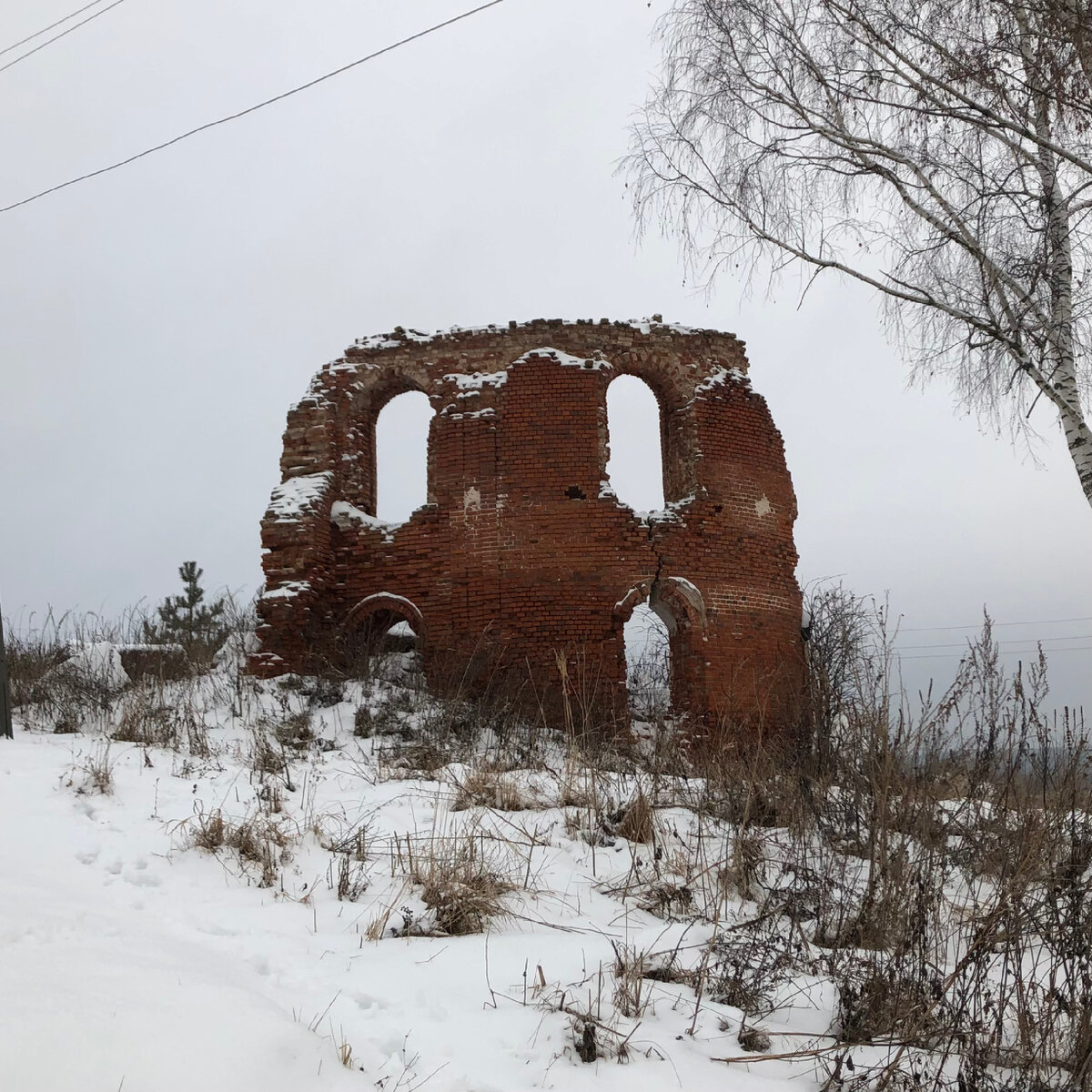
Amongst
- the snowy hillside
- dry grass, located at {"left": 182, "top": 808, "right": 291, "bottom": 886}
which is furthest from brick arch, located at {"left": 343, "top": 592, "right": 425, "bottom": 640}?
dry grass, located at {"left": 182, "top": 808, "right": 291, "bottom": 886}

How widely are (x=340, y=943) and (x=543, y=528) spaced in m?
8.02

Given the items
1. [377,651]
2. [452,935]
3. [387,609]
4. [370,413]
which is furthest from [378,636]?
[452,935]

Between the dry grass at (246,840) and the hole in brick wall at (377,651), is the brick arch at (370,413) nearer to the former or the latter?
the hole in brick wall at (377,651)

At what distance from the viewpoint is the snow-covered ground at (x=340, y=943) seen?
2.85m

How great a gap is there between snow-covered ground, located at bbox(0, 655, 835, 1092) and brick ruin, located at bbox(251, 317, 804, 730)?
5093 millimetres

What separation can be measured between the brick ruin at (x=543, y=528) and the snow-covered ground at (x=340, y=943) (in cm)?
509

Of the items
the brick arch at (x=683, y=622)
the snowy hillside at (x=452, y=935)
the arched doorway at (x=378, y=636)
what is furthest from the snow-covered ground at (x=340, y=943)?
the brick arch at (x=683, y=622)

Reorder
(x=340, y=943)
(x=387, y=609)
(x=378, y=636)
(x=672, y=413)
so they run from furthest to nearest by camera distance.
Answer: (x=672, y=413) < (x=378, y=636) < (x=387, y=609) < (x=340, y=943)

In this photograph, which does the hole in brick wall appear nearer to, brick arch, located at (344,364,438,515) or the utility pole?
brick arch, located at (344,364,438,515)

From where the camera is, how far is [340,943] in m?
3.86

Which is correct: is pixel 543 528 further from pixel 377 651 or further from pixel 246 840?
pixel 246 840

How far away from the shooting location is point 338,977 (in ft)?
11.5

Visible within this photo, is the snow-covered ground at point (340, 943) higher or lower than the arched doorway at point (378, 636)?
lower

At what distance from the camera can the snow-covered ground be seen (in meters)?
2.85
